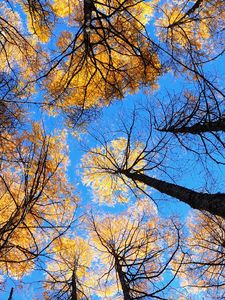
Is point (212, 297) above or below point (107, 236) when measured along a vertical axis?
below

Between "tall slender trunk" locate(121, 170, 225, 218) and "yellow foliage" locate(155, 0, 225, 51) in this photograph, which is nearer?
"tall slender trunk" locate(121, 170, 225, 218)

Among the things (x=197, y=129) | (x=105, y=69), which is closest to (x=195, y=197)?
(x=197, y=129)

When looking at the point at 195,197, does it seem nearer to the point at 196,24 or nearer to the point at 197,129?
the point at 197,129

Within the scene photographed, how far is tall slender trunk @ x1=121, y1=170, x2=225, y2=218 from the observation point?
4637mm

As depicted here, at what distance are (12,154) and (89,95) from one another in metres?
4.18

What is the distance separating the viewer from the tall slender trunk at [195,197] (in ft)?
15.2

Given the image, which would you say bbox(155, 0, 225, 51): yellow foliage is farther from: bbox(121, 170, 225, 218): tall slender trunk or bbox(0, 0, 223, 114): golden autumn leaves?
bbox(121, 170, 225, 218): tall slender trunk

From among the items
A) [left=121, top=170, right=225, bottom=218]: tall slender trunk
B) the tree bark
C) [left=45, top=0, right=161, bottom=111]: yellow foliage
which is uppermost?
[left=45, top=0, right=161, bottom=111]: yellow foliage

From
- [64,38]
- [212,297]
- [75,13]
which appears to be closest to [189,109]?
[212,297]

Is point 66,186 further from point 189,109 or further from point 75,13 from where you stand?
point 75,13

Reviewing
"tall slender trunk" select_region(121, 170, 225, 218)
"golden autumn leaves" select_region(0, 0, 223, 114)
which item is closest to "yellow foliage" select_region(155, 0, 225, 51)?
"golden autumn leaves" select_region(0, 0, 223, 114)

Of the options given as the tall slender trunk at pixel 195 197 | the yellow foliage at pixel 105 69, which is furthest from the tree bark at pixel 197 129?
the yellow foliage at pixel 105 69

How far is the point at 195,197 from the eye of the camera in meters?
5.48

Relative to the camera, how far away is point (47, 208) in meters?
9.27
